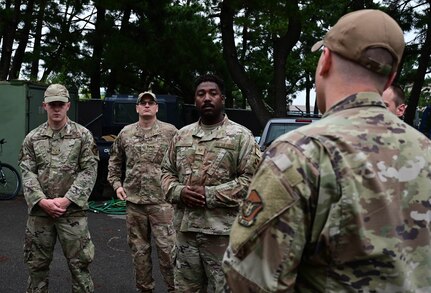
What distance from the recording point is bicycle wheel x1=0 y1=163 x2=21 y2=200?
1106cm

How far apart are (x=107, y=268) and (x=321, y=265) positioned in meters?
4.90

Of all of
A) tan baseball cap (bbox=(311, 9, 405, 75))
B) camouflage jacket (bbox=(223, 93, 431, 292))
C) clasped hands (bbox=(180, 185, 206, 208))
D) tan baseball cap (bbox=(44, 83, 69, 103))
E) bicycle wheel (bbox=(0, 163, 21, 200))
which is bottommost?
bicycle wheel (bbox=(0, 163, 21, 200))

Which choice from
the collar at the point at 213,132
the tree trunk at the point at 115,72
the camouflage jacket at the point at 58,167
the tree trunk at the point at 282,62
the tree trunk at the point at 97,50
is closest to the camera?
the collar at the point at 213,132

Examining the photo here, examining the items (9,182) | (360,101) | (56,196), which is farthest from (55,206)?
(9,182)

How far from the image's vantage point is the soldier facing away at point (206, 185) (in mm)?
3730

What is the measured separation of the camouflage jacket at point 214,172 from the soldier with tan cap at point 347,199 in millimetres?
2102

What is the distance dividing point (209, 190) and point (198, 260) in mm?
467

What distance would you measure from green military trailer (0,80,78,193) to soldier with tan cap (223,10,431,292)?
419 inches

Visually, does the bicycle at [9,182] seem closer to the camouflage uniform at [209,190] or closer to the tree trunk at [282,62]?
the tree trunk at [282,62]

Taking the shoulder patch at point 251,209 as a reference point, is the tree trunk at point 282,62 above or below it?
above

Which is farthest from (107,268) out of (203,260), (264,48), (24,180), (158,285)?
(264,48)

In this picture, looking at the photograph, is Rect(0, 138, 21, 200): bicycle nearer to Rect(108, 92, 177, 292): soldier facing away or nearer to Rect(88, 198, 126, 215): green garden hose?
Rect(88, 198, 126, 215): green garden hose

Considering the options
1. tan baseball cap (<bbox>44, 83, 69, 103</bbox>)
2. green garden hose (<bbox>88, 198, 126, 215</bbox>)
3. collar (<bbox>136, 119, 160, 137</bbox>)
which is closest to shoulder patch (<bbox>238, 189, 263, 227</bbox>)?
tan baseball cap (<bbox>44, 83, 69, 103</bbox>)

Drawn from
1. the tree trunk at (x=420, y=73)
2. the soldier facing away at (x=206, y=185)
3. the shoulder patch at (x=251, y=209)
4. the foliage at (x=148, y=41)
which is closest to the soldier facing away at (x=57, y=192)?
the soldier facing away at (x=206, y=185)
